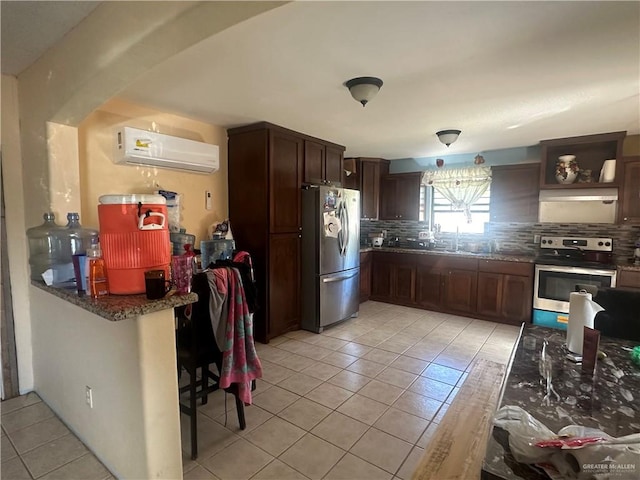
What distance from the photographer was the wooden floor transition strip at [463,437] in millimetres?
1271

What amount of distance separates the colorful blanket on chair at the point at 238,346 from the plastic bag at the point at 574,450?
4.96 feet

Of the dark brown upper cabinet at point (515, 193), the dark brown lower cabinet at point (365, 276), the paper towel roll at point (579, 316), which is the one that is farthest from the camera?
the dark brown lower cabinet at point (365, 276)

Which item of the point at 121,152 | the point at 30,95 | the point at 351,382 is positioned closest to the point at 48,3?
the point at 30,95

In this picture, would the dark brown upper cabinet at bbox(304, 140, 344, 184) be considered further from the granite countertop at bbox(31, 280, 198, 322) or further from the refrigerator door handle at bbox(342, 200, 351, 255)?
the granite countertop at bbox(31, 280, 198, 322)

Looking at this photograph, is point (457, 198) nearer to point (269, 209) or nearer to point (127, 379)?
point (269, 209)

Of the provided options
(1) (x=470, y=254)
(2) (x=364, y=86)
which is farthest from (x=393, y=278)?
(2) (x=364, y=86)

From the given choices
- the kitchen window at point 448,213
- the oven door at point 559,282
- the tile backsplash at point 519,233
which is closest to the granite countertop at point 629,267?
the oven door at point 559,282

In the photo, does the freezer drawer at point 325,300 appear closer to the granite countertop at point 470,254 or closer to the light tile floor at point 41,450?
the granite countertop at point 470,254

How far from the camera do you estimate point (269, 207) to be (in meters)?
3.52

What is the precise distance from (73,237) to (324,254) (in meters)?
2.42

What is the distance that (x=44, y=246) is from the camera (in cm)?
234

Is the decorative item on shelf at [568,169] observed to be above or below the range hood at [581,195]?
above

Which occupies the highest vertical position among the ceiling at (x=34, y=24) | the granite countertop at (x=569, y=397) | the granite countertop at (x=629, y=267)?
the ceiling at (x=34, y=24)

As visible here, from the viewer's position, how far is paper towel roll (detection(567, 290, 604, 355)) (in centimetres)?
154
